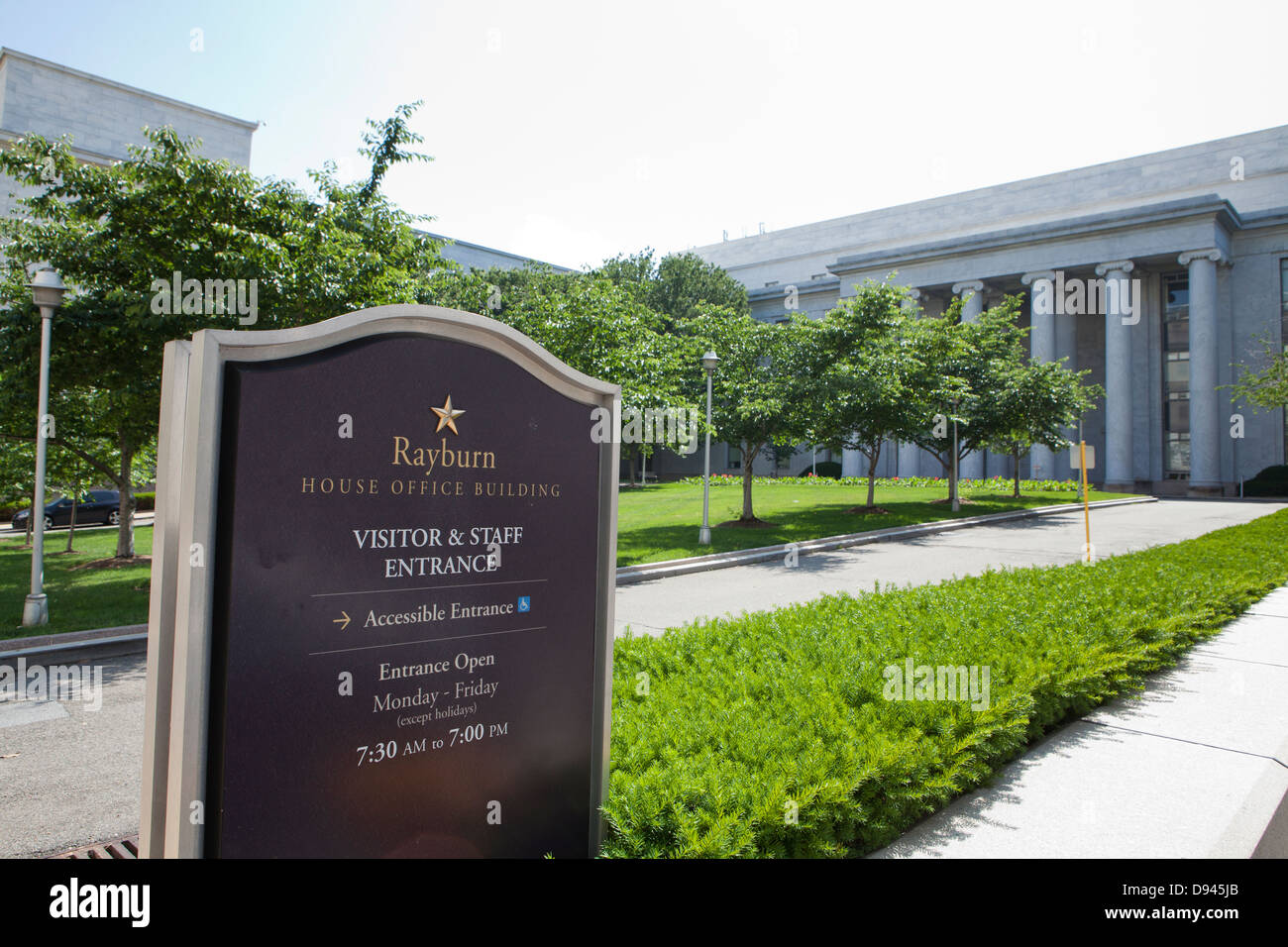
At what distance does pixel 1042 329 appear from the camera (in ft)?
152

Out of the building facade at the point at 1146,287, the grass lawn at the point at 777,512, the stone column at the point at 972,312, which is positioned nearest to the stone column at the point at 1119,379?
the building facade at the point at 1146,287

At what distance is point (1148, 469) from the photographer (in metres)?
46.5

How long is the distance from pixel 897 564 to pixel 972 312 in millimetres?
38052

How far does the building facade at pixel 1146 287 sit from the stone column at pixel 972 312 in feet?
0.35

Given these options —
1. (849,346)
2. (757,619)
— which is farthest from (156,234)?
(849,346)

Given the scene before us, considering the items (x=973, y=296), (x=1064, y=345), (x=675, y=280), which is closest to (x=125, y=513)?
(x=675, y=280)

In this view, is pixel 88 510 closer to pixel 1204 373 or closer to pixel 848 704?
pixel 848 704

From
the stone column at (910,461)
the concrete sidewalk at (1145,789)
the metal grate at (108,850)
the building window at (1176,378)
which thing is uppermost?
the building window at (1176,378)

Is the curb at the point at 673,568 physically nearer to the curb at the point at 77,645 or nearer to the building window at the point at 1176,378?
the curb at the point at 77,645

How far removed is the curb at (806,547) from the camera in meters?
15.6

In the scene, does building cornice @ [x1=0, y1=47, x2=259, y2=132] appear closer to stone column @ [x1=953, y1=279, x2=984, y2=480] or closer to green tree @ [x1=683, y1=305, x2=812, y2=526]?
green tree @ [x1=683, y1=305, x2=812, y2=526]

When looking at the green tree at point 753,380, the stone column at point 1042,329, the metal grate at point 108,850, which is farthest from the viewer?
the stone column at point 1042,329

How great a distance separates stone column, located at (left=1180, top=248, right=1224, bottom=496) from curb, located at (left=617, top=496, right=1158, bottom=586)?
58.3 ft
